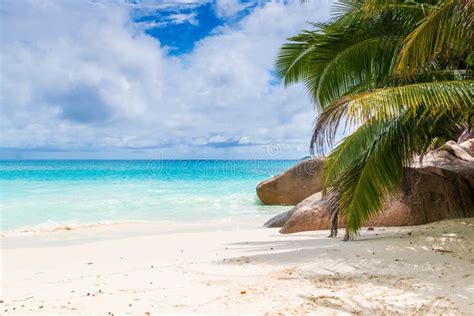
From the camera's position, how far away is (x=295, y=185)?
49.7 feet

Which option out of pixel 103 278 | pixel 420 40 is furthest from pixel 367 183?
pixel 103 278

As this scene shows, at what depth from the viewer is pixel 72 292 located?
4.18 m

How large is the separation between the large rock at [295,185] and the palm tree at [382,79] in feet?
25.2

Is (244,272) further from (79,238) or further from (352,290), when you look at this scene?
(79,238)

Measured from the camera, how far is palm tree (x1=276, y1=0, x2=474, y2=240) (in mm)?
4727

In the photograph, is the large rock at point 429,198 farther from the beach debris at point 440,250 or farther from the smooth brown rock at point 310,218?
the beach debris at point 440,250

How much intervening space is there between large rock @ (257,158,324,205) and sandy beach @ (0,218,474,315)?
7.77m

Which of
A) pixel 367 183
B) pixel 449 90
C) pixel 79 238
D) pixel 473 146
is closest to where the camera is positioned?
pixel 449 90

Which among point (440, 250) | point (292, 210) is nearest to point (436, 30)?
point (440, 250)

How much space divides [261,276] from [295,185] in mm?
10760

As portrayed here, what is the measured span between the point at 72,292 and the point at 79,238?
5011 millimetres

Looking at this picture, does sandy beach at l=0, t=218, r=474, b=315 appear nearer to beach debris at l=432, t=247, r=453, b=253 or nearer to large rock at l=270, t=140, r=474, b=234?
beach debris at l=432, t=247, r=453, b=253

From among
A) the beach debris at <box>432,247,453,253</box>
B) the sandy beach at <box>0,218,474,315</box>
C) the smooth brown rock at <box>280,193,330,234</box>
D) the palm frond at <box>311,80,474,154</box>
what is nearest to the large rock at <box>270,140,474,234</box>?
the smooth brown rock at <box>280,193,330,234</box>

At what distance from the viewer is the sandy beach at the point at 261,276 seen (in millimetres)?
3648
